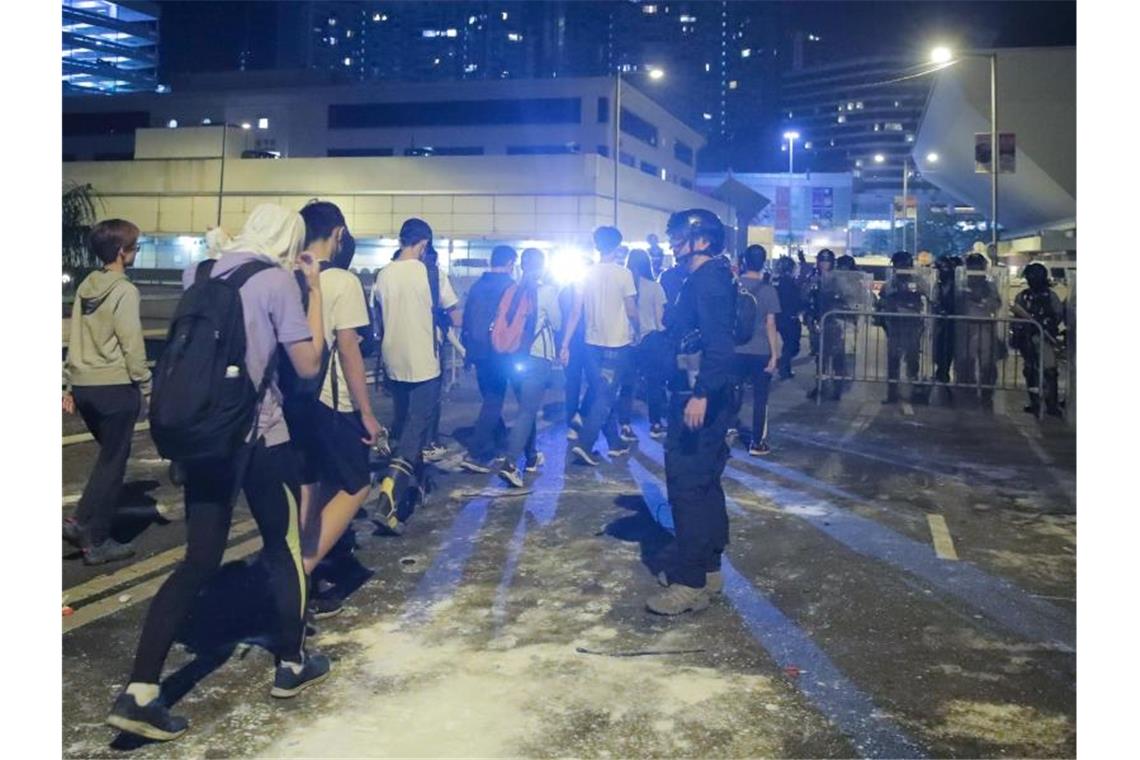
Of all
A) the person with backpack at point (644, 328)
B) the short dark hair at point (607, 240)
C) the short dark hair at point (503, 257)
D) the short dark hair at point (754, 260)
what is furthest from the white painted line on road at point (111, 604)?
the short dark hair at point (754, 260)

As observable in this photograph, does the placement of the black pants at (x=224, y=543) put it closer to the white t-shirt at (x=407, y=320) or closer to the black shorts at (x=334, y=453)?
the black shorts at (x=334, y=453)

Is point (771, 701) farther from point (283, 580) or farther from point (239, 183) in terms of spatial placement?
point (239, 183)

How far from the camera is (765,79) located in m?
192

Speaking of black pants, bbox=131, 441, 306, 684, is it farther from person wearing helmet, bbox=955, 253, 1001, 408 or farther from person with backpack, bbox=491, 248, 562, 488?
person wearing helmet, bbox=955, 253, 1001, 408

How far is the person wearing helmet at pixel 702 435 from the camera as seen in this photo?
4.74 meters

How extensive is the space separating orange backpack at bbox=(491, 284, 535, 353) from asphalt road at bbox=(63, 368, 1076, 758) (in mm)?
1118

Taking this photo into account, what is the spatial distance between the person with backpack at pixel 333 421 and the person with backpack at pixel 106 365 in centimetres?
131

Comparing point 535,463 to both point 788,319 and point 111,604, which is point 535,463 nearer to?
point 111,604

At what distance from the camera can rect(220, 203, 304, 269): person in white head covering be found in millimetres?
3615

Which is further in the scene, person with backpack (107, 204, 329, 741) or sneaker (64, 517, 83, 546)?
sneaker (64, 517, 83, 546)

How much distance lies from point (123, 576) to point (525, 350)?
3.34 metres

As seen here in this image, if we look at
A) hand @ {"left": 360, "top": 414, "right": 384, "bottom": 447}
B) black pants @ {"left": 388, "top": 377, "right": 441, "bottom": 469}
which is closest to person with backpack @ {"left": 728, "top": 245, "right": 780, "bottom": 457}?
black pants @ {"left": 388, "top": 377, "right": 441, "bottom": 469}

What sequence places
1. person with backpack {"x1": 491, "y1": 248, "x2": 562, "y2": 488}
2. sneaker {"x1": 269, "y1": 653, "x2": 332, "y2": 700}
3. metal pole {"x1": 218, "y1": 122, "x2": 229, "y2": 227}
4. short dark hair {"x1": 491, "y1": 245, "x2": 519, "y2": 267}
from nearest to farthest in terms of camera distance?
1. sneaker {"x1": 269, "y1": 653, "x2": 332, "y2": 700}
2. person with backpack {"x1": 491, "y1": 248, "x2": 562, "y2": 488}
3. short dark hair {"x1": 491, "y1": 245, "x2": 519, "y2": 267}
4. metal pole {"x1": 218, "y1": 122, "x2": 229, "y2": 227}
